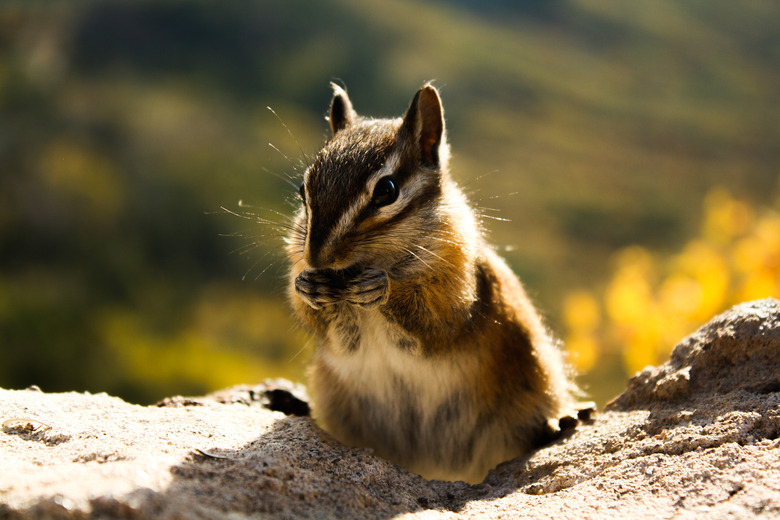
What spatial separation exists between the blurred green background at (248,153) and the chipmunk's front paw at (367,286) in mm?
4102

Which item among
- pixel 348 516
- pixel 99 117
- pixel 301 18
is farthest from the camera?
pixel 301 18

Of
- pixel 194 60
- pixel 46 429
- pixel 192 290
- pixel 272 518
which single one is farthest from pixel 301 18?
pixel 272 518

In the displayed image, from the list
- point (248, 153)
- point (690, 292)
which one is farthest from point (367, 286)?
point (248, 153)

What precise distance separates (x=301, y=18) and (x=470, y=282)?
27.3 ft

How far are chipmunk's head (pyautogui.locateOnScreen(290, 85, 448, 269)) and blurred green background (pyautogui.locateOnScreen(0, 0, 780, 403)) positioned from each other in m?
3.84

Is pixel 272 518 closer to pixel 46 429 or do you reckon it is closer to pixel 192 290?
pixel 46 429

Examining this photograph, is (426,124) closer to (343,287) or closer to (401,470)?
(343,287)

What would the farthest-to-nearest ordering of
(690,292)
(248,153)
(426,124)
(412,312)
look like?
1. (248,153)
2. (690,292)
3. (426,124)
4. (412,312)

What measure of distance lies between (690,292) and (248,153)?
6.22 metres

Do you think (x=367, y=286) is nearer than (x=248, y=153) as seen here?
Yes

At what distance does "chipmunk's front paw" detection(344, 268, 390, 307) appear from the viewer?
2.88m

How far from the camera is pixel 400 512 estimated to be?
7.74 ft

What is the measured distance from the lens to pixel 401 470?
113 inches

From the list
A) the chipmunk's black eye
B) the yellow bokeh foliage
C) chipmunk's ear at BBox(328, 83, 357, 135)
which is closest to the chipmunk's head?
the chipmunk's black eye
